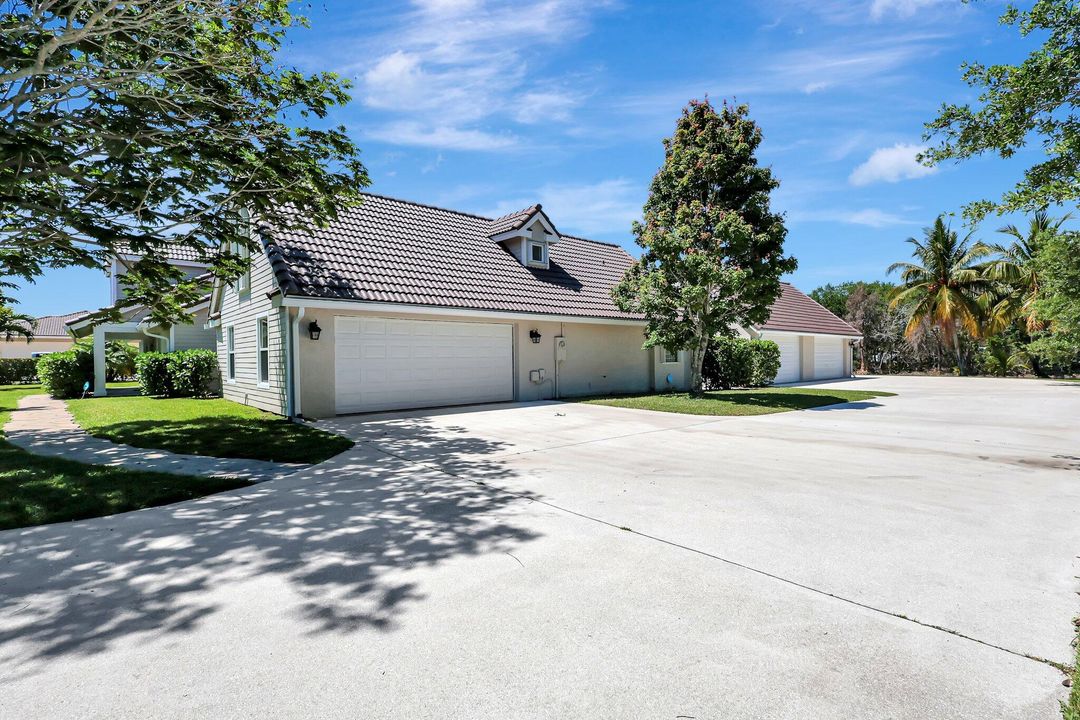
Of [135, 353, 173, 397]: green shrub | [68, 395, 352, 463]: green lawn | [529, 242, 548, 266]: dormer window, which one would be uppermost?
[529, 242, 548, 266]: dormer window

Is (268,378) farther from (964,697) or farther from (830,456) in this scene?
(964,697)

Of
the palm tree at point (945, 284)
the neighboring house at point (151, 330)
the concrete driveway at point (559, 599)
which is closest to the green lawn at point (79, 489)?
the concrete driveway at point (559, 599)

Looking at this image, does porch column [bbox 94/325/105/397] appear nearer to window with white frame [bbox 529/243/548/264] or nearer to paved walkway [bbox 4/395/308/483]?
paved walkway [bbox 4/395/308/483]

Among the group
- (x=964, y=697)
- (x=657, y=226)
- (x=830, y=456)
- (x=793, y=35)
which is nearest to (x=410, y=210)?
(x=657, y=226)

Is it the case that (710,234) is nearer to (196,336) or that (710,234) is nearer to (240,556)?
(240,556)

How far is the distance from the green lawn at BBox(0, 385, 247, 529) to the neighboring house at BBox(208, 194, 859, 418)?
4.84 meters

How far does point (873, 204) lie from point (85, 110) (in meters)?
24.7

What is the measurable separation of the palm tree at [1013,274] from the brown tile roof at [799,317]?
8150 millimetres

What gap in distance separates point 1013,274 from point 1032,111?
31219 mm

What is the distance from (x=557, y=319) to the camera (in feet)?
49.0

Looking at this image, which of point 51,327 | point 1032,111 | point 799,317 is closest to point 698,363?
point 1032,111

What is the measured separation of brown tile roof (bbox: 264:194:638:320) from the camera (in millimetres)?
11492

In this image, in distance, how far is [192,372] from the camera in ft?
54.9

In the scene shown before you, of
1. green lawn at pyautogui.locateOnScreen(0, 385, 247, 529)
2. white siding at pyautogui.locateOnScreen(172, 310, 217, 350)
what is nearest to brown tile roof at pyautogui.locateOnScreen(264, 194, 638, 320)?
green lawn at pyautogui.locateOnScreen(0, 385, 247, 529)
